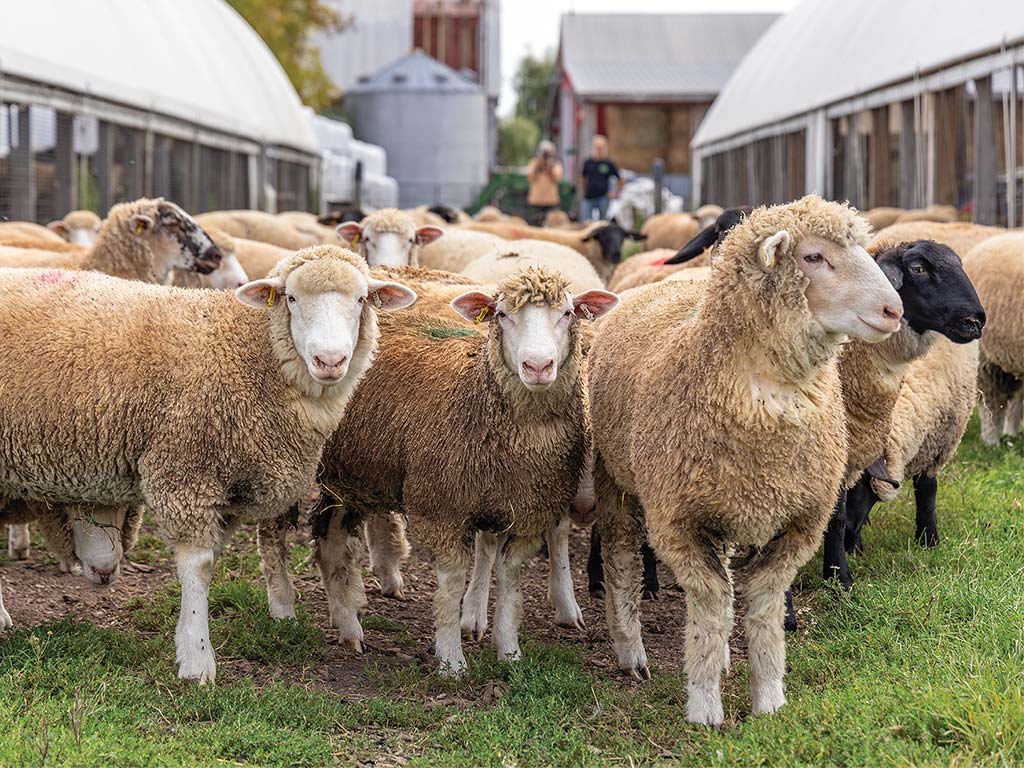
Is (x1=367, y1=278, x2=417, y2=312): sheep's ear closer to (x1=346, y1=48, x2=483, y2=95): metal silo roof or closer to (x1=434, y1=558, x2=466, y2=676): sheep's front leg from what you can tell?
(x1=434, y1=558, x2=466, y2=676): sheep's front leg

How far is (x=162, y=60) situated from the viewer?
51.1ft

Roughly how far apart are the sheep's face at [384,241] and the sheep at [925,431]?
12.2 ft

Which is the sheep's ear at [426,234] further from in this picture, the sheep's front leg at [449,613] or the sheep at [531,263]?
the sheep's front leg at [449,613]

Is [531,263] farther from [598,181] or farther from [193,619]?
[598,181]

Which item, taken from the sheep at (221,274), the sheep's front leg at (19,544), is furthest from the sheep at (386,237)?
the sheep's front leg at (19,544)

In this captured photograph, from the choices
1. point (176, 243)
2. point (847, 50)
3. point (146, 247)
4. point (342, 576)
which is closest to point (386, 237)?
point (176, 243)

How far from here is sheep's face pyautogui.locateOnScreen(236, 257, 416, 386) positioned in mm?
4508

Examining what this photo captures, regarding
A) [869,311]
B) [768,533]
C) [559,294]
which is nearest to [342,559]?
[559,294]

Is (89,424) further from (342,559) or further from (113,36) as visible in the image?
(113,36)

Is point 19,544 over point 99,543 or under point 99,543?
under

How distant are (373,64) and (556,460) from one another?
152 ft

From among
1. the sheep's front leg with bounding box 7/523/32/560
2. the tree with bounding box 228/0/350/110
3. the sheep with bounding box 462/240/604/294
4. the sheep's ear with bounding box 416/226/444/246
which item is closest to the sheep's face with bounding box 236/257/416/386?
the sheep's front leg with bounding box 7/523/32/560

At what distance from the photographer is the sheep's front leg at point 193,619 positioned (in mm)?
4559

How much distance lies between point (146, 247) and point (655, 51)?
35082 mm
